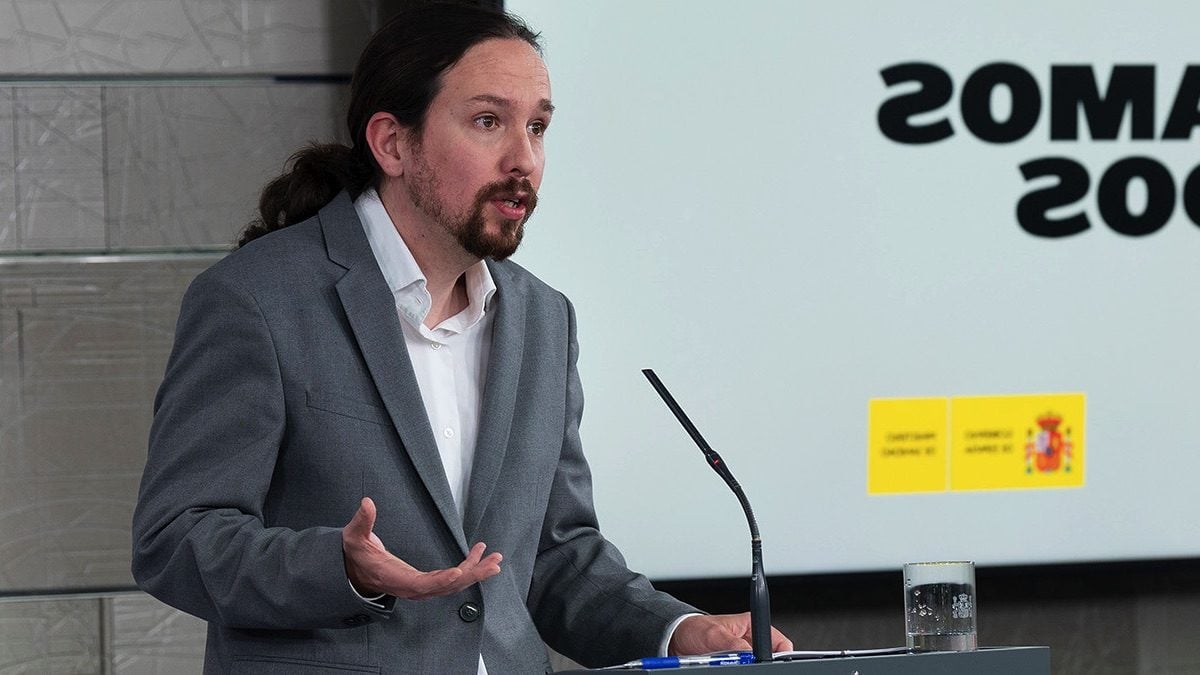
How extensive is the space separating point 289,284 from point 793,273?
3.97 ft

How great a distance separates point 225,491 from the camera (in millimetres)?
1672

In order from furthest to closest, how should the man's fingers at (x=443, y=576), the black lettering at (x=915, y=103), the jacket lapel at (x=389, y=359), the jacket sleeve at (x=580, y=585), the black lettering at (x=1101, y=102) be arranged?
the black lettering at (x=1101, y=102)
the black lettering at (x=915, y=103)
the jacket sleeve at (x=580, y=585)
the jacket lapel at (x=389, y=359)
the man's fingers at (x=443, y=576)

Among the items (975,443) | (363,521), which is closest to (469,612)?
(363,521)

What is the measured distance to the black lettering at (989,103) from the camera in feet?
9.39

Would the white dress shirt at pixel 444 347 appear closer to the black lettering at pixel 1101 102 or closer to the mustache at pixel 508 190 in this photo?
the mustache at pixel 508 190

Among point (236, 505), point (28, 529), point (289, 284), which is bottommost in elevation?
point (28, 529)

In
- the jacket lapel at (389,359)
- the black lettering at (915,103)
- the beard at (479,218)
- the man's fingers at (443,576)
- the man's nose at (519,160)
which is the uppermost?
the black lettering at (915,103)

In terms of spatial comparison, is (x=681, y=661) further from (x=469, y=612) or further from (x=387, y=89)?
(x=387, y=89)

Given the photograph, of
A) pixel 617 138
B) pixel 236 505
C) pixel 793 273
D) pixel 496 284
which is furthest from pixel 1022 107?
pixel 236 505

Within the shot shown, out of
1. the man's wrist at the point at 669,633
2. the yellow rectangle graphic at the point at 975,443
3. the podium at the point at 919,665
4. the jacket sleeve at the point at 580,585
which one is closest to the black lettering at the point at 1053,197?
the yellow rectangle graphic at the point at 975,443

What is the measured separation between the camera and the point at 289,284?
1786mm

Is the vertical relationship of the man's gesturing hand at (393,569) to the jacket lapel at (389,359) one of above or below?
below

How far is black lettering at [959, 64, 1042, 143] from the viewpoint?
2863 millimetres

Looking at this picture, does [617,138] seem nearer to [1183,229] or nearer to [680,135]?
[680,135]
